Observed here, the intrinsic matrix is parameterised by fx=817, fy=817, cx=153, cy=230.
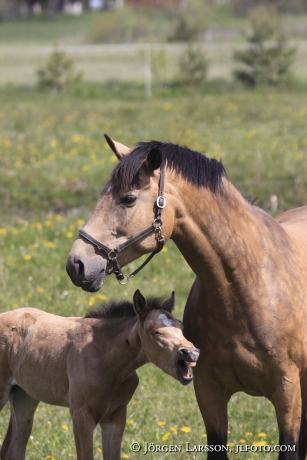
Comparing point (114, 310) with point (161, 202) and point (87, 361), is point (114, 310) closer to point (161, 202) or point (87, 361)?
point (87, 361)

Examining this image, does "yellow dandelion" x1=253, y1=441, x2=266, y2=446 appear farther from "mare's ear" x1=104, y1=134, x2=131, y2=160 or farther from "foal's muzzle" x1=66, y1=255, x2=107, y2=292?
"mare's ear" x1=104, y1=134, x2=131, y2=160

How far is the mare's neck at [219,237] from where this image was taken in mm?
3696

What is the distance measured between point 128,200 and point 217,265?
56cm

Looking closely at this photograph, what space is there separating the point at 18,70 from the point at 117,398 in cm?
2373

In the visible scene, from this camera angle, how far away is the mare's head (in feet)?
11.5

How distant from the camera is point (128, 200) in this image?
356cm

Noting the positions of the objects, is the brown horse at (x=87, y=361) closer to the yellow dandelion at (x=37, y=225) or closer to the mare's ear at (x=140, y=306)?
the mare's ear at (x=140, y=306)

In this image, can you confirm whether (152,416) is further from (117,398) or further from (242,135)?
(242,135)

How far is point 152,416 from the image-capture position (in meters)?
5.55

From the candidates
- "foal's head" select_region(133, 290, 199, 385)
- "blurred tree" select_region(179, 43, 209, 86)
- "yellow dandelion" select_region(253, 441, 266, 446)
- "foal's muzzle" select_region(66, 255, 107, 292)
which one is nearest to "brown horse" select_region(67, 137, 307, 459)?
"foal's muzzle" select_region(66, 255, 107, 292)

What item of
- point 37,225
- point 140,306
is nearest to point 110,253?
point 140,306

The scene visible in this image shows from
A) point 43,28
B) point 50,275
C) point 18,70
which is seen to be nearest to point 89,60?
point 18,70

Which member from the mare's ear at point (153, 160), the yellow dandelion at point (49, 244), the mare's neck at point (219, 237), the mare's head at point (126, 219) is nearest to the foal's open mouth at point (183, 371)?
the mare's neck at point (219, 237)

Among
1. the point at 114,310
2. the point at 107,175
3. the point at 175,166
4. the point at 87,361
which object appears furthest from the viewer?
the point at 107,175
